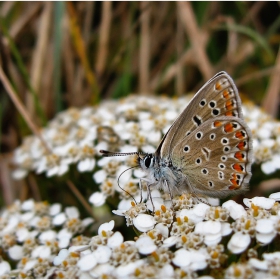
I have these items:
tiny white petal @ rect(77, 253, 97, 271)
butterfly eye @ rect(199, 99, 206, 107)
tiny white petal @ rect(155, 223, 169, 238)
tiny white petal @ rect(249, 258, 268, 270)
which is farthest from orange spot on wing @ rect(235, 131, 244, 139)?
tiny white petal @ rect(77, 253, 97, 271)

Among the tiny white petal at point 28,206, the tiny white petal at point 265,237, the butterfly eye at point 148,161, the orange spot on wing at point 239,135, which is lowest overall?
the tiny white petal at point 265,237

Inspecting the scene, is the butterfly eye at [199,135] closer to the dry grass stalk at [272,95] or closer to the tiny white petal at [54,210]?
the tiny white petal at [54,210]

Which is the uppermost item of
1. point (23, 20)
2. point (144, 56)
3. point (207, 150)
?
point (23, 20)

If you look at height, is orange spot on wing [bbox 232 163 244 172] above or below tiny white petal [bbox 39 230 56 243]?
above

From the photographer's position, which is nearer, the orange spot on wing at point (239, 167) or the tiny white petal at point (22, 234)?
the orange spot on wing at point (239, 167)

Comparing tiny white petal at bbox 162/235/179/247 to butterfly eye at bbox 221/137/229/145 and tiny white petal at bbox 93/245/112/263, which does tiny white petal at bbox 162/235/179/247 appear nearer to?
tiny white petal at bbox 93/245/112/263

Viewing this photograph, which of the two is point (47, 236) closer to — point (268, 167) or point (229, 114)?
point (229, 114)

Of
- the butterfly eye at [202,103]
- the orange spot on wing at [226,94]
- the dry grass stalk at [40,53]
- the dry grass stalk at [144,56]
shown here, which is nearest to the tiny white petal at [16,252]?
the butterfly eye at [202,103]

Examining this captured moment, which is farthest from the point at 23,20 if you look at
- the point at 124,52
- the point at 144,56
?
the point at 144,56
